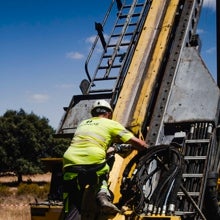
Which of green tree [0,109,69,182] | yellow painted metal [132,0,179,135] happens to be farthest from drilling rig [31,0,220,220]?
green tree [0,109,69,182]

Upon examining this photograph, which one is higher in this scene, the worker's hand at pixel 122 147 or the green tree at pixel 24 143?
the green tree at pixel 24 143

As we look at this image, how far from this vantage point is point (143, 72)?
617 cm

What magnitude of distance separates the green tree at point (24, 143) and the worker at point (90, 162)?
124 feet

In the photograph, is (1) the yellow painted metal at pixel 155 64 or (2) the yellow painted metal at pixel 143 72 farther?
(1) the yellow painted metal at pixel 155 64

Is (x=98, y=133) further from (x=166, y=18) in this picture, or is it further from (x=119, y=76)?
Result: (x=166, y=18)

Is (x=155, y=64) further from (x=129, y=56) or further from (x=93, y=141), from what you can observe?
(x=93, y=141)

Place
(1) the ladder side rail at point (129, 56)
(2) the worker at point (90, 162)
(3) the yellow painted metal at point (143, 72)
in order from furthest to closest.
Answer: (1) the ladder side rail at point (129, 56)
(3) the yellow painted metal at point (143, 72)
(2) the worker at point (90, 162)

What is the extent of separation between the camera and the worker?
4.20 metres

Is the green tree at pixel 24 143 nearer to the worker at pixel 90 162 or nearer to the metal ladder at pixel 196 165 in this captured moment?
the metal ladder at pixel 196 165

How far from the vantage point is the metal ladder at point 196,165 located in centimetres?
525

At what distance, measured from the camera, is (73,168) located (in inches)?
166

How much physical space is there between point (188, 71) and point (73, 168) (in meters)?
2.59

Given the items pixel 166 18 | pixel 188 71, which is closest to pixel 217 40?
pixel 166 18

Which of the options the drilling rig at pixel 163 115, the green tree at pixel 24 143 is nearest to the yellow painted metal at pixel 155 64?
the drilling rig at pixel 163 115
